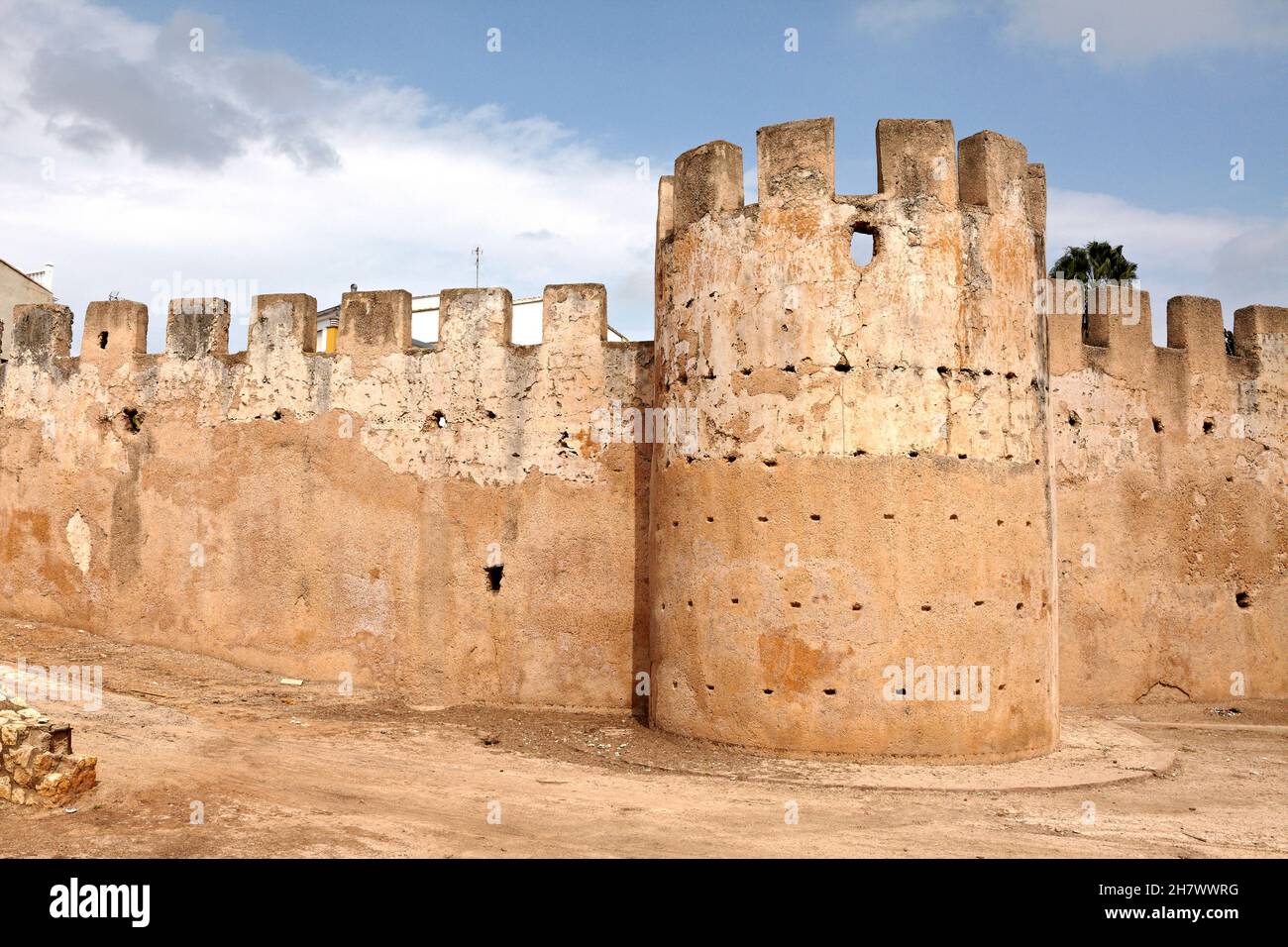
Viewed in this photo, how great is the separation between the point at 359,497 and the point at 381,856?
6134 millimetres

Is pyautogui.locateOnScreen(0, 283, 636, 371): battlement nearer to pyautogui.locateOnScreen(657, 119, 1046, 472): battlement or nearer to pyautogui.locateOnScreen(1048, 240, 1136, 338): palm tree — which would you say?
pyautogui.locateOnScreen(657, 119, 1046, 472): battlement

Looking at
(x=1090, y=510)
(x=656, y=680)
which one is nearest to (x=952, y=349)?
(x=656, y=680)

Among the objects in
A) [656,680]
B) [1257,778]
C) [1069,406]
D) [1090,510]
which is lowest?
[1257,778]

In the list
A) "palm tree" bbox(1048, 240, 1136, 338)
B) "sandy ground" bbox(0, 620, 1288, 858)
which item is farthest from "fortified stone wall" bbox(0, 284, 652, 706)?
"palm tree" bbox(1048, 240, 1136, 338)

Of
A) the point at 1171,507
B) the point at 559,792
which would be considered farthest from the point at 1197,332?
the point at 559,792

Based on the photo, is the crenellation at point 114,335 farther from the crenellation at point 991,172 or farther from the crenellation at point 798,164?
the crenellation at point 991,172

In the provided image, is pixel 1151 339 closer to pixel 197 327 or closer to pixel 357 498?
pixel 357 498

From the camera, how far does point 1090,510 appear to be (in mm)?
11758

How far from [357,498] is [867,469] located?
5.32 m

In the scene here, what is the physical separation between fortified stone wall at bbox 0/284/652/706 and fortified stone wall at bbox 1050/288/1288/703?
15.3 ft

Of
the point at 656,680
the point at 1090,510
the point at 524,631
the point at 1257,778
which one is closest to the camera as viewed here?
the point at 1257,778

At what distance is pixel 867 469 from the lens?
831 cm

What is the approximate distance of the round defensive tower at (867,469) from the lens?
26.9 feet
